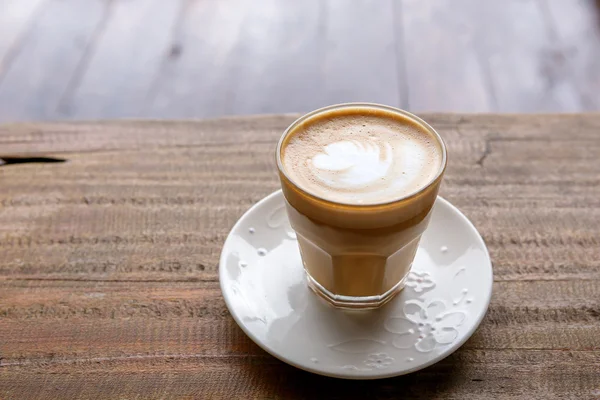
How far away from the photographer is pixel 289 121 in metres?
1.01

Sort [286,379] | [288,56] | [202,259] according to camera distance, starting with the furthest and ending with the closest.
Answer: [288,56] → [202,259] → [286,379]

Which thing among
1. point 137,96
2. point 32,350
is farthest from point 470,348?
point 137,96

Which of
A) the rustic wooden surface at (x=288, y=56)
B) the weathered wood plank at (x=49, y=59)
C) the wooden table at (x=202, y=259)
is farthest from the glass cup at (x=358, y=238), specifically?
Result: the weathered wood plank at (x=49, y=59)

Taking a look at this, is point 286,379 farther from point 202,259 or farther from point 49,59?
point 49,59

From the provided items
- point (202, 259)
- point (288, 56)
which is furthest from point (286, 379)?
point (288, 56)

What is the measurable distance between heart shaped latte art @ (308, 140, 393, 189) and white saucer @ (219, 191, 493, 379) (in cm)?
13

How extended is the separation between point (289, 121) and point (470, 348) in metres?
0.49

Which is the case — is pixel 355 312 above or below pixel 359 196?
below

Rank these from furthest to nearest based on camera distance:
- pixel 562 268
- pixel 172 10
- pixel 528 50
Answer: pixel 172 10 → pixel 528 50 → pixel 562 268

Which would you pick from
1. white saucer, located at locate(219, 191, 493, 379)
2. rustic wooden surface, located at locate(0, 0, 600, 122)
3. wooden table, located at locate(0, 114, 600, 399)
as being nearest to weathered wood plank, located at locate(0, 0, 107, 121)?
rustic wooden surface, located at locate(0, 0, 600, 122)

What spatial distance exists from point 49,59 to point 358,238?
62.5 inches

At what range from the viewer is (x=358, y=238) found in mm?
662

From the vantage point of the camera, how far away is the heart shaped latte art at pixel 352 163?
69cm

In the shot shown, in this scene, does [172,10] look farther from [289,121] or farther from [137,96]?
[289,121]
